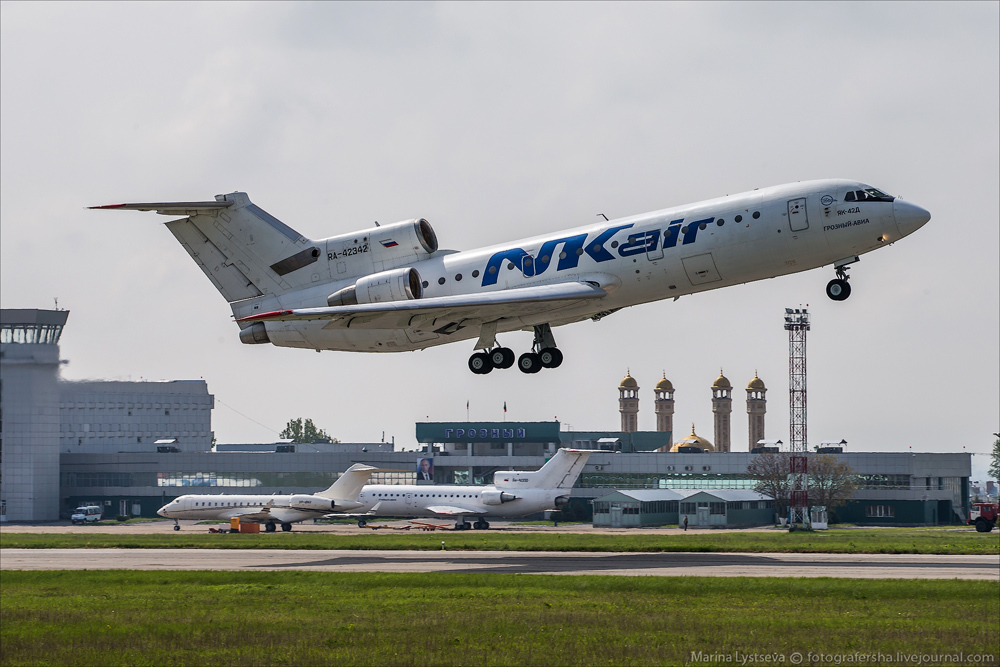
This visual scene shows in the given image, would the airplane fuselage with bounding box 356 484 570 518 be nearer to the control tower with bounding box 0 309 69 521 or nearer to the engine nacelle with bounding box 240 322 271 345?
the control tower with bounding box 0 309 69 521

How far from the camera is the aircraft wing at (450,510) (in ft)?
345

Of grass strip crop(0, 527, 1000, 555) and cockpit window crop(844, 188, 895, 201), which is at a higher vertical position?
cockpit window crop(844, 188, 895, 201)

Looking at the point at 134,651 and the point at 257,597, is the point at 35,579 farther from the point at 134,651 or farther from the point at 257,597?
the point at 134,651

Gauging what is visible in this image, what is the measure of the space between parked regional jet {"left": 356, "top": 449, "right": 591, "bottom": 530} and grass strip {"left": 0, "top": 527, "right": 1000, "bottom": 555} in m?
8.39

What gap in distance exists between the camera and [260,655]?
40.5 metres

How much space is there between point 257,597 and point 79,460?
98300 millimetres

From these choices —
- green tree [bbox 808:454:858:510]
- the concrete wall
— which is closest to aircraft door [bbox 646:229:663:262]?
the concrete wall

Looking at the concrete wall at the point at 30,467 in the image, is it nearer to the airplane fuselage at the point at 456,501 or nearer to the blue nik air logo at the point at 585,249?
the airplane fuselage at the point at 456,501

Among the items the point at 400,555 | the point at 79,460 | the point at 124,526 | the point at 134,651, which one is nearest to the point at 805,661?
the point at 134,651

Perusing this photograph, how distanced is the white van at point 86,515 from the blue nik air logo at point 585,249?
3891 inches

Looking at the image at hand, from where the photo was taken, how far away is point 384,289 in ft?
139

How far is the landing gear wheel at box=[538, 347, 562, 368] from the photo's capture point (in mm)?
42594

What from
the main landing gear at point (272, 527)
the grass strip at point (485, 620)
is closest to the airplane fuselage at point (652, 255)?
the grass strip at point (485, 620)

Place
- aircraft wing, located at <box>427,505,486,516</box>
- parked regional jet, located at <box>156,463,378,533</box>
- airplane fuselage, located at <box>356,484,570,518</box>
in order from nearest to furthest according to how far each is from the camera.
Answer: parked regional jet, located at <box>156,463,378,533</box>
airplane fuselage, located at <box>356,484,570,518</box>
aircraft wing, located at <box>427,505,486,516</box>
